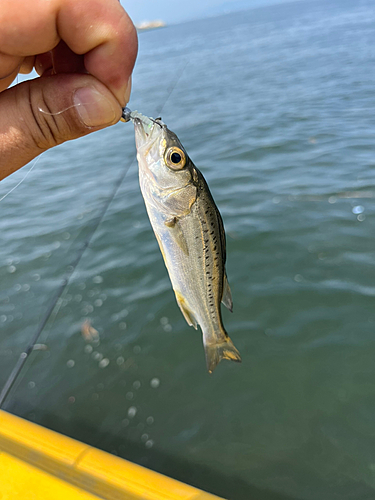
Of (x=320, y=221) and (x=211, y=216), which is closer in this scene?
(x=211, y=216)

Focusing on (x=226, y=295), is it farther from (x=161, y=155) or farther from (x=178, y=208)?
(x=161, y=155)

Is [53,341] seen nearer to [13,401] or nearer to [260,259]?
[13,401]

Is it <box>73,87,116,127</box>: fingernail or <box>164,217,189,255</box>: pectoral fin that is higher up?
<box>73,87,116,127</box>: fingernail

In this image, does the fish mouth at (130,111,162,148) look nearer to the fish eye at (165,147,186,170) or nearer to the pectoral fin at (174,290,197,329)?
the fish eye at (165,147,186,170)

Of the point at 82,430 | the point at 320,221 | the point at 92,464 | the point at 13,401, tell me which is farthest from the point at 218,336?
the point at 320,221

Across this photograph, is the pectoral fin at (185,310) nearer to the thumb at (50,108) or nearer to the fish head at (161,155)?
the fish head at (161,155)

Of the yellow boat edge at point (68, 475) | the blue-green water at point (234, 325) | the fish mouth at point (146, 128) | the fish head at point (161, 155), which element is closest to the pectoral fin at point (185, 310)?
the fish head at point (161, 155)

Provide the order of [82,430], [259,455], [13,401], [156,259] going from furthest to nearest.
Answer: [156,259]
[13,401]
[82,430]
[259,455]

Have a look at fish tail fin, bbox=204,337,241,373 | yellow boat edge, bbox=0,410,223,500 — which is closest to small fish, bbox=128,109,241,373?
fish tail fin, bbox=204,337,241,373
